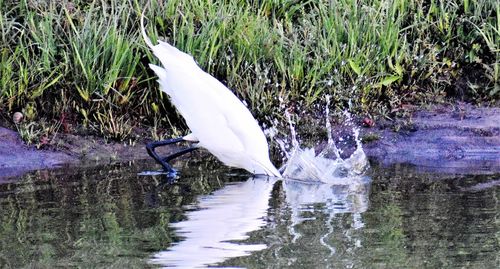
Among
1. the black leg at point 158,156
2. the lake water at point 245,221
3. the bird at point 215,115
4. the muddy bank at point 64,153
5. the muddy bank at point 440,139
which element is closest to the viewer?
the lake water at point 245,221

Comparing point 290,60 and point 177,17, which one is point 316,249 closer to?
point 290,60

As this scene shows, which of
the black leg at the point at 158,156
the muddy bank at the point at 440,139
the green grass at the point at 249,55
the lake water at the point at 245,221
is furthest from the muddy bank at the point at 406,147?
the black leg at the point at 158,156

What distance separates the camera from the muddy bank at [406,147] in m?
7.21

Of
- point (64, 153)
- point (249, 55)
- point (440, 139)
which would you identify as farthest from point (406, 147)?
point (64, 153)

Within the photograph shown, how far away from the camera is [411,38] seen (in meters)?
8.77

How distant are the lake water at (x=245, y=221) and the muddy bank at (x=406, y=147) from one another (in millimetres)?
316

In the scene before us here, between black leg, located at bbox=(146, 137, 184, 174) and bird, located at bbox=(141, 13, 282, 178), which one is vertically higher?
bird, located at bbox=(141, 13, 282, 178)

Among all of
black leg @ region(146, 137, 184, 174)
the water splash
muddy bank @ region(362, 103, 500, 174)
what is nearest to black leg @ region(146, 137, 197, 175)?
black leg @ region(146, 137, 184, 174)

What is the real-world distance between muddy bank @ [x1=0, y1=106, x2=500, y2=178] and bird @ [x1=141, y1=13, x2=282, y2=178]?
104 cm

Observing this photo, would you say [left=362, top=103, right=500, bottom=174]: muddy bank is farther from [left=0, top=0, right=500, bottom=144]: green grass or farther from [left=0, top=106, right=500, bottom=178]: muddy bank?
[left=0, top=0, right=500, bottom=144]: green grass

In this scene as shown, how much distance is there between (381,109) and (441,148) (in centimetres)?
77

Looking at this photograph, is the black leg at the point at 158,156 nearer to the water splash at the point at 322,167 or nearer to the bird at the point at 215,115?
the bird at the point at 215,115

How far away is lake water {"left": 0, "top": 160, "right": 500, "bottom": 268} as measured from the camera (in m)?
4.27

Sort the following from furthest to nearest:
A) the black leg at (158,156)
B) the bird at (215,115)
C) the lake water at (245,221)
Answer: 1. the black leg at (158,156)
2. the bird at (215,115)
3. the lake water at (245,221)
